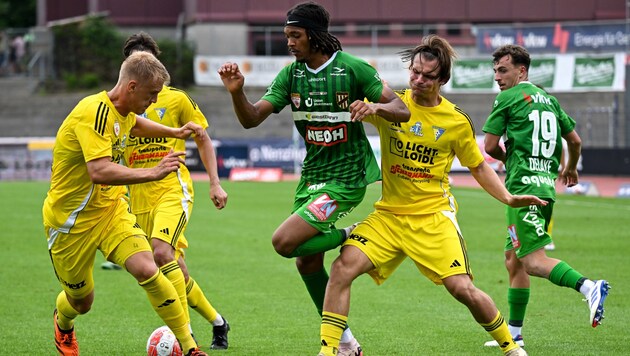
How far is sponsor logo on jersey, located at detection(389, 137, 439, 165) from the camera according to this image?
7336mm

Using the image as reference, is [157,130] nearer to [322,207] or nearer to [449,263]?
[322,207]

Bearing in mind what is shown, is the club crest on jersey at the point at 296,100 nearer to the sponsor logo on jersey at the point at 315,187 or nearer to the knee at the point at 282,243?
the sponsor logo on jersey at the point at 315,187

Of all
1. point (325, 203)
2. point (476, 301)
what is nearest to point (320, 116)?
point (325, 203)

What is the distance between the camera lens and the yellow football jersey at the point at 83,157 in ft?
22.2

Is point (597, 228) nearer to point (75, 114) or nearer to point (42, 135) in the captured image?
point (75, 114)

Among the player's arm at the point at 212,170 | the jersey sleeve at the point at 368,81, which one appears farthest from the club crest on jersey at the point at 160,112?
the jersey sleeve at the point at 368,81

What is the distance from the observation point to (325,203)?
7207 mm

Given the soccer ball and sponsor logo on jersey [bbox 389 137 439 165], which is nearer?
sponsor logo on jersey [bbox 389 137 439 165]

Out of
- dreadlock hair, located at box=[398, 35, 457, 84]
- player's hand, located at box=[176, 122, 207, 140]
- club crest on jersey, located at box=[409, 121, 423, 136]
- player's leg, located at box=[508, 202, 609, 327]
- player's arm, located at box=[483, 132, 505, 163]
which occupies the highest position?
dreadlock hair, located at box=[398, 35, 457, 84]

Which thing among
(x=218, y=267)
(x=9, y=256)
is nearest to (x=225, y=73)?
(x=218, y=267)

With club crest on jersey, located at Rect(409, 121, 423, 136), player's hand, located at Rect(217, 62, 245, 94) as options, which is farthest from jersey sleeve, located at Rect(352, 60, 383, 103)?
player's hand, located at Rect(217, 62, 245, 94)

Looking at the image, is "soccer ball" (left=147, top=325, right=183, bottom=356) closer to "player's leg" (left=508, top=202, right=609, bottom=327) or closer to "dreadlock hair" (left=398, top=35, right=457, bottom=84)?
"dreadlock hair" (left=398, top=35, right=457, bottom=84)

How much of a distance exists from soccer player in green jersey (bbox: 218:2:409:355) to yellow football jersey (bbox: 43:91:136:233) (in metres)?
0.84

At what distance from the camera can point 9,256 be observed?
47.1 feet
